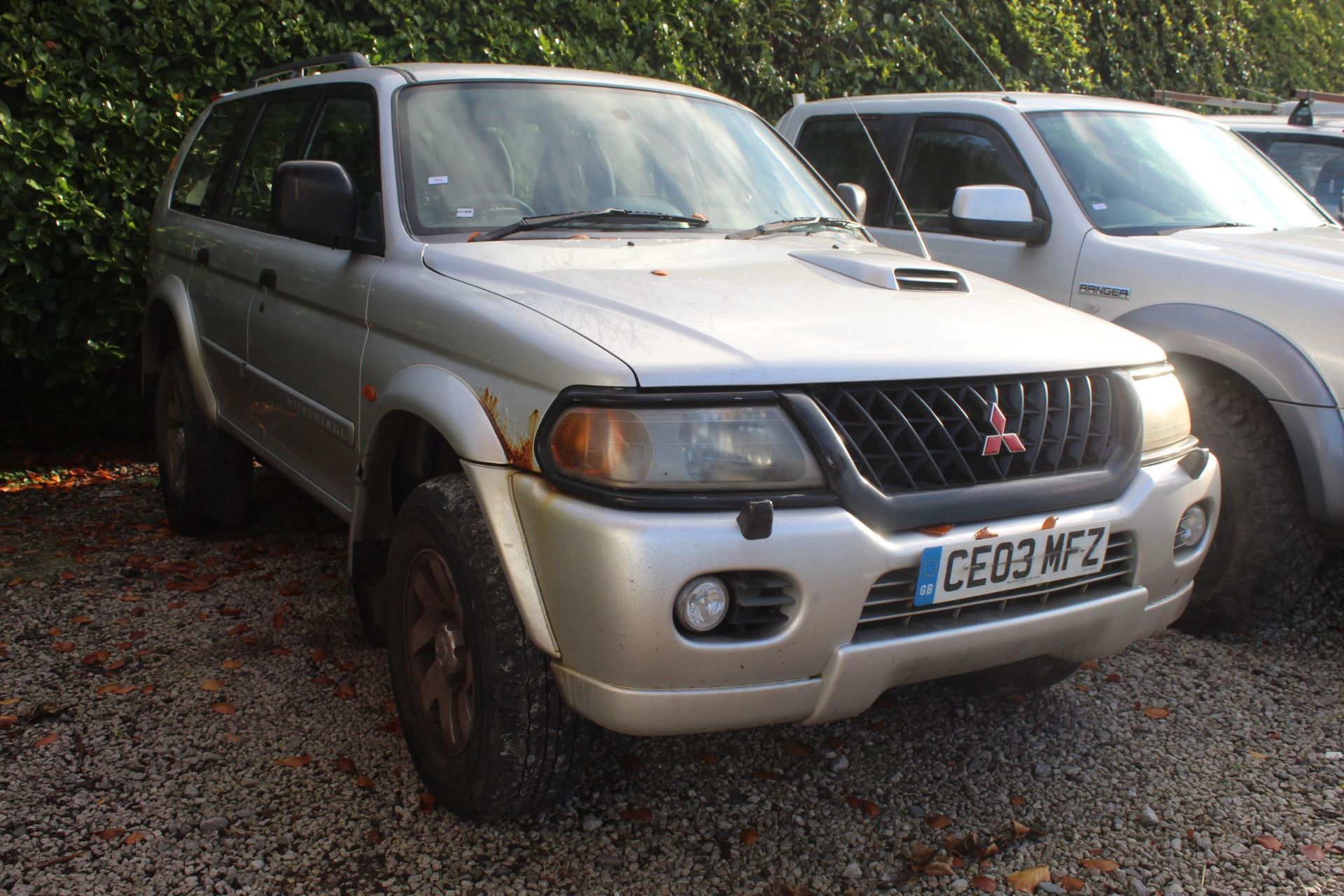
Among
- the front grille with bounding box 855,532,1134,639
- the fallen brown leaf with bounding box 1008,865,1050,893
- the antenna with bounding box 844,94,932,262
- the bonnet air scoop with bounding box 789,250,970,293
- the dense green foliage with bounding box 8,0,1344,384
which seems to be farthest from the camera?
the dense green foliage with bounding box 8,0,1344,384

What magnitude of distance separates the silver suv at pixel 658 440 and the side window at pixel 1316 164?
4330mm

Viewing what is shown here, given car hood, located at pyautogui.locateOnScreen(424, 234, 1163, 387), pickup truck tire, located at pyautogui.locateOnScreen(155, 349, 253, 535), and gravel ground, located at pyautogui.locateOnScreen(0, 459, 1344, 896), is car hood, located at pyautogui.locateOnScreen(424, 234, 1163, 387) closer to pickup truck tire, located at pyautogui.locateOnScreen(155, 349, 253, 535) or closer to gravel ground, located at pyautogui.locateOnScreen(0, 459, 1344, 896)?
gravel ground, located at pyautogui.locateOnScreen(0, 459, 1344, 896)

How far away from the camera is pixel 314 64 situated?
428 centimetres

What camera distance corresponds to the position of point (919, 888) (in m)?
2.45

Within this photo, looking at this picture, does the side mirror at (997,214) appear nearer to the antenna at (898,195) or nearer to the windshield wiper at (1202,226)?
the antenna at (898,195)

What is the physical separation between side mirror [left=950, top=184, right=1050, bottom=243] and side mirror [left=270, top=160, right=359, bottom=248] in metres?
2.37

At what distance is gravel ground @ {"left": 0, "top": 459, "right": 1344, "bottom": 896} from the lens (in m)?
2.50

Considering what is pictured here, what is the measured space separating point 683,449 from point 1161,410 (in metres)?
1.29

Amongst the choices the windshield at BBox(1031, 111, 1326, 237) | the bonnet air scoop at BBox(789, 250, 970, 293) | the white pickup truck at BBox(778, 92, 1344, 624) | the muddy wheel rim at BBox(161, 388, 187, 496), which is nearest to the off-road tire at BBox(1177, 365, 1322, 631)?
the white pickup truck at BBox(778, 92, 1344, 624)

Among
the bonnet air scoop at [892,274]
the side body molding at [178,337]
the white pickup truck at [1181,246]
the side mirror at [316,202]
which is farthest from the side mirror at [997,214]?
the side body molding at [178,337]

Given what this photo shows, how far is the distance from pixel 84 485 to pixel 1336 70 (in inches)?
566

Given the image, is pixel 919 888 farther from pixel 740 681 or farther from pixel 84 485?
pixel 84 485

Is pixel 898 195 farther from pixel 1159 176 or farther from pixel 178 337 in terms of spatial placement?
pixel 178 337

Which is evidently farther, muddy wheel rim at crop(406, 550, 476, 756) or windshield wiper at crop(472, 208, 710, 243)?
windshield wiper at crop(472, 208, 710, 243)
